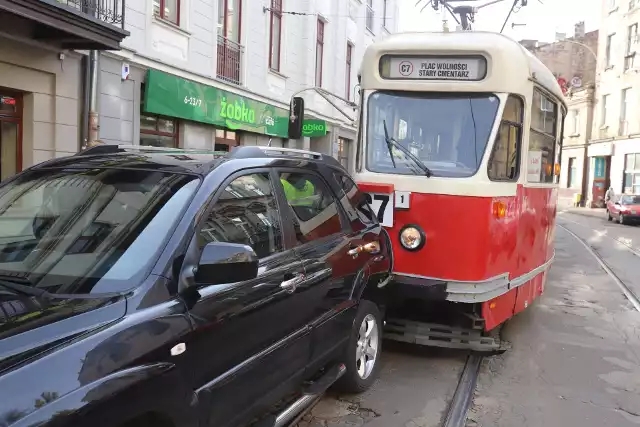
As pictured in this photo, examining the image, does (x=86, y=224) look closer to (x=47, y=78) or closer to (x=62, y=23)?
(x=62, y=23)

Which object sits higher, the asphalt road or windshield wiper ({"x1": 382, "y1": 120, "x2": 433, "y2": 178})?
windshield wiper ({"x1": 382, "y1": 120, "x2": 433, "y2": 178})

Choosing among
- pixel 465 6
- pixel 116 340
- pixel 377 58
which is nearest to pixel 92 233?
pixel 116 340

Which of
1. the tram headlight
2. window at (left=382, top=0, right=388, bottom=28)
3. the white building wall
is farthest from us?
window at (left=382, top=0, right=388, bottom=28)

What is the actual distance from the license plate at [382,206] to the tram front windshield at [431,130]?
33 centimetres

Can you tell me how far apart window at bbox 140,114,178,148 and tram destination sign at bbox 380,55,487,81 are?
7.61 meters

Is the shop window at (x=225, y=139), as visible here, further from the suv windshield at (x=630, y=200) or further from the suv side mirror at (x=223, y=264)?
the suv windshield at (x=630, y=200)

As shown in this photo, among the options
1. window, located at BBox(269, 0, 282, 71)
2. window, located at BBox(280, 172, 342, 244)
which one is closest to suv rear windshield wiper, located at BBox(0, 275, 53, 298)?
window, located at BBox(280, 172, 342, 244)

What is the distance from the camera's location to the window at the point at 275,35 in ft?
58.1

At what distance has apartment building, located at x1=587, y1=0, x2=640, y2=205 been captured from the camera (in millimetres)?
35625

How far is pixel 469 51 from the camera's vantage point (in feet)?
17.4

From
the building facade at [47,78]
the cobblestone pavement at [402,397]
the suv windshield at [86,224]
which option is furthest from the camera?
the building facade at [47,78]

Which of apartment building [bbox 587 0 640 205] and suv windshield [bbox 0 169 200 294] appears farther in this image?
apartment building [bbox 587 0 640 205]

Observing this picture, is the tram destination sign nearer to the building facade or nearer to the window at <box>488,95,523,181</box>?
the window at <box>488,95,523,181</box>

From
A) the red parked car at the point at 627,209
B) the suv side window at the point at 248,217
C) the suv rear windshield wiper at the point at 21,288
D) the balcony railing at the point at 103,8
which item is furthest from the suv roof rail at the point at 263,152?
the red parked car at the point at 627,209
